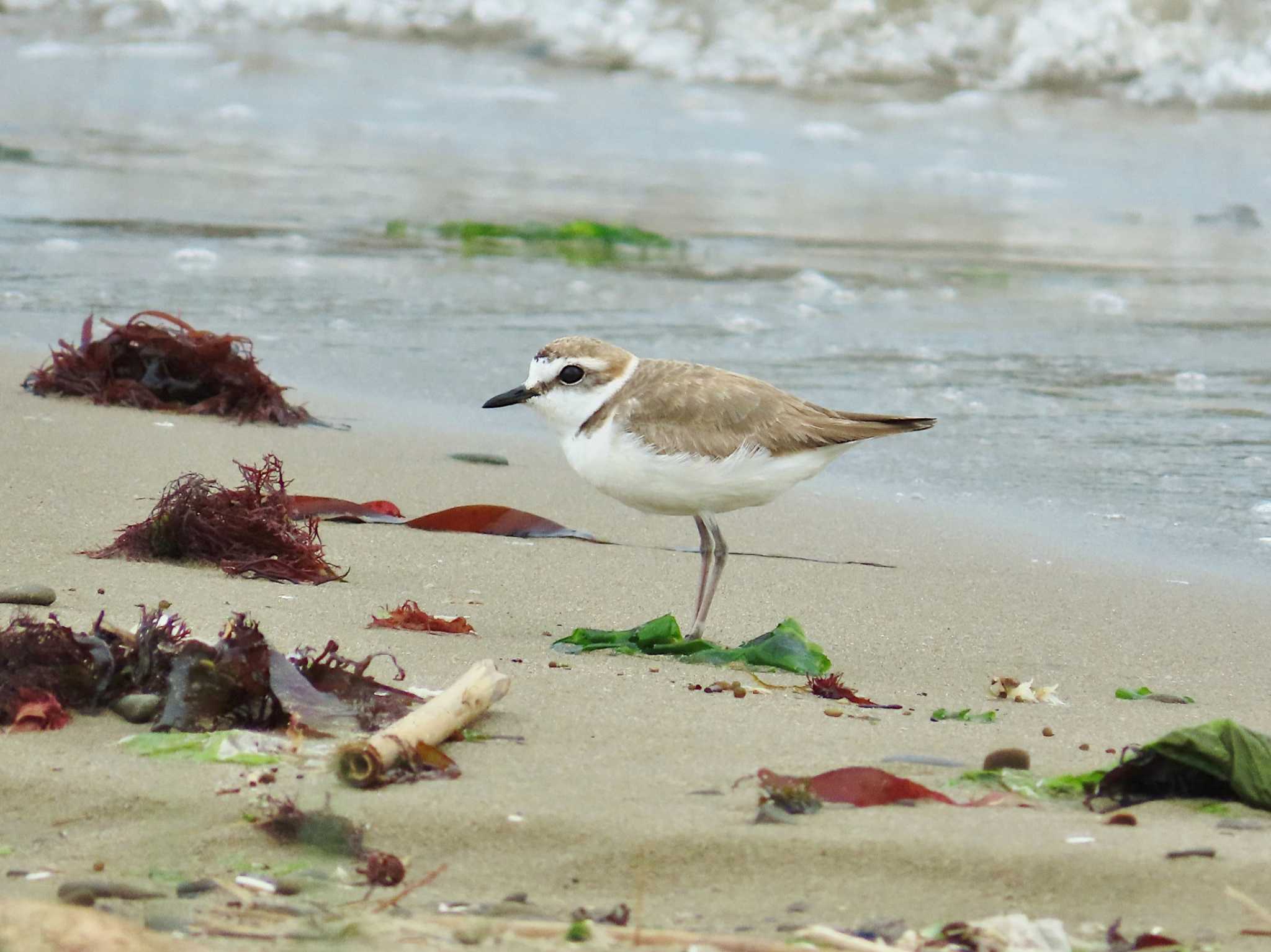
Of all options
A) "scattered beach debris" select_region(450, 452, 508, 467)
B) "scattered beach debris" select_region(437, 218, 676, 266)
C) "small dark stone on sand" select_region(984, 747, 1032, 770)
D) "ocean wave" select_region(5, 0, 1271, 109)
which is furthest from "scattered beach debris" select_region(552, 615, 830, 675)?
"ocean wave" select_region(5, 0, 1271, 109)

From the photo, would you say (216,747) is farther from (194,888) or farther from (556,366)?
(556,366)

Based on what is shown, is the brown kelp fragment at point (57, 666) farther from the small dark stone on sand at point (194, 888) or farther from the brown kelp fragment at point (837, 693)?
the brown kelp fragment at point (837, 693)

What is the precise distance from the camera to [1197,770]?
10.7 feet

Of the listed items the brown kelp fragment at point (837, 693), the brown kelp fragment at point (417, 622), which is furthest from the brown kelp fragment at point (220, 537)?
the brown kelp fragment at point (837, 693)

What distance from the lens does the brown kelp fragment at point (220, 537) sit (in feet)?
15.7

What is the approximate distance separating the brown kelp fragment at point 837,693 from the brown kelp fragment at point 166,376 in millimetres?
3437

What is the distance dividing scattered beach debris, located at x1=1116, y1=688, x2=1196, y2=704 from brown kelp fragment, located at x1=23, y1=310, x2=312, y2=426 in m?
3.80

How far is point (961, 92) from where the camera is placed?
20719 mm

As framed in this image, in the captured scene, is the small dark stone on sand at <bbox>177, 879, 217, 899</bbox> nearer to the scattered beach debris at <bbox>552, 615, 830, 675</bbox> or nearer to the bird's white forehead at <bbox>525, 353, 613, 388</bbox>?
the scattered beach debris at <bbox>552, 615, 830, 675</bbox>

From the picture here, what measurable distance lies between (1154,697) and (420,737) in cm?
203

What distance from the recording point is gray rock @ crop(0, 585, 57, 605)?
416 cm

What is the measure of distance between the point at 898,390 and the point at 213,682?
4.95 meters

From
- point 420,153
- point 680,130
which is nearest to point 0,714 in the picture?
point 420,153

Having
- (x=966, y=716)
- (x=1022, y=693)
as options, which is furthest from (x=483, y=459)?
(x=966, y=716)
